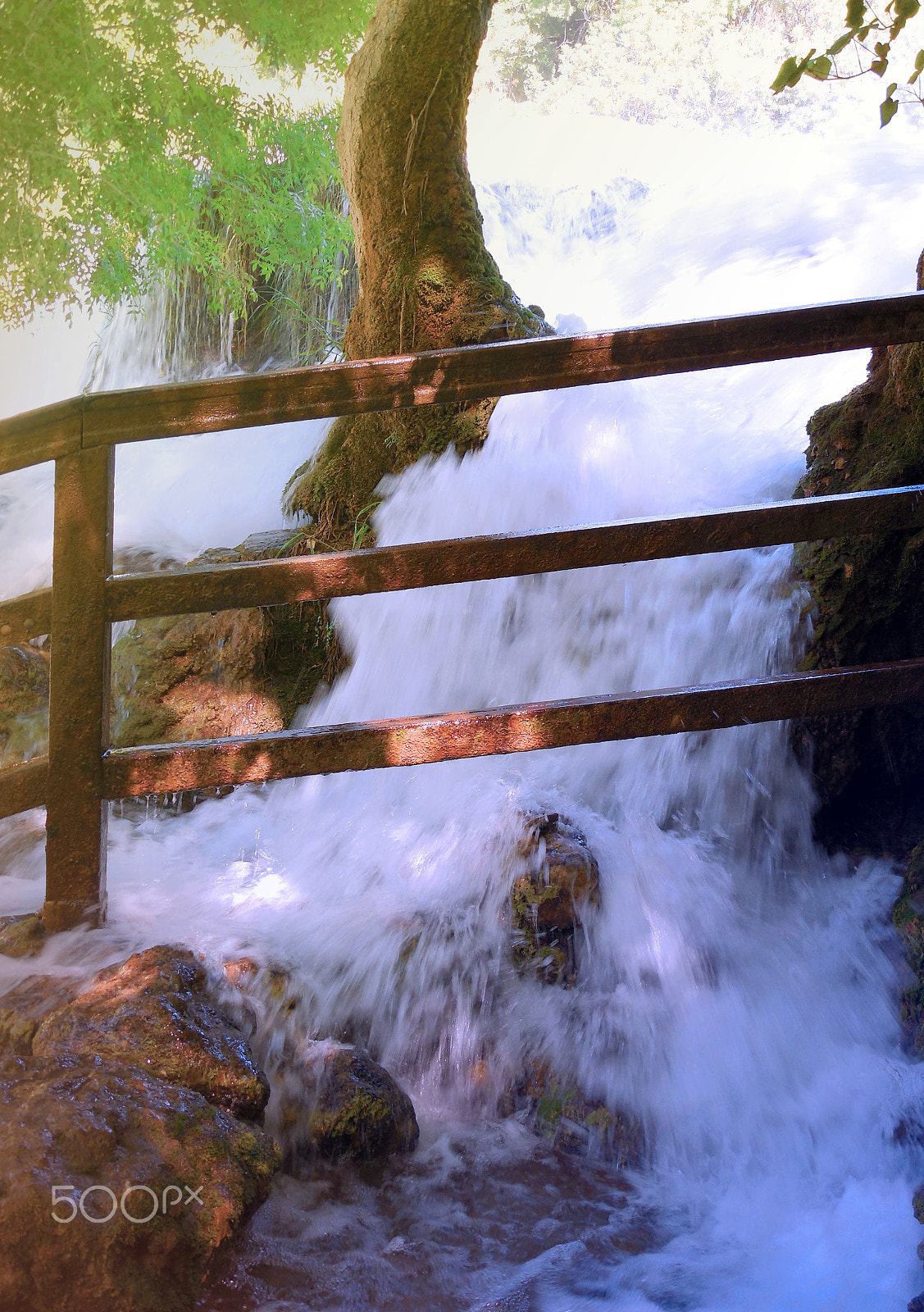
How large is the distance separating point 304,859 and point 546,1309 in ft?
5.36

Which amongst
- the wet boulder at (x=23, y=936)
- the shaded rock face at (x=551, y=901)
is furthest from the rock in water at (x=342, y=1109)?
the wet boulder at (x=23, y=936)

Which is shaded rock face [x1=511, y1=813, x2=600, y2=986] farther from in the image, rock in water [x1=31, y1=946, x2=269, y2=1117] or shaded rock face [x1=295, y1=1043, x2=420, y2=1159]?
rock in water [x1=31, y1=946, x2=269, y2=1117]

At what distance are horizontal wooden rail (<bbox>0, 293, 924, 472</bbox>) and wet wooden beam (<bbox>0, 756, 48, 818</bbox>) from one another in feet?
2.22

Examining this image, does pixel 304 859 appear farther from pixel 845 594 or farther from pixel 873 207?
pixel 873 207

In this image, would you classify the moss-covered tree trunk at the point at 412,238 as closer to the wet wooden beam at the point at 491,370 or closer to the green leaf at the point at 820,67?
the wet wooden beam at the point at 491,370

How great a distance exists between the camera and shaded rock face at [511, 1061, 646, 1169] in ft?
5.95

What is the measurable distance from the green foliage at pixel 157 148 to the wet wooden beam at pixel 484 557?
5.99 meters

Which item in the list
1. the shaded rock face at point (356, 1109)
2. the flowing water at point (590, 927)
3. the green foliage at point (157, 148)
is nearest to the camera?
the flowing water at point (590, 927)

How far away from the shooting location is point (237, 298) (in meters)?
7.42

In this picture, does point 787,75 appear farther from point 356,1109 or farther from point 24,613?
point 356,1109

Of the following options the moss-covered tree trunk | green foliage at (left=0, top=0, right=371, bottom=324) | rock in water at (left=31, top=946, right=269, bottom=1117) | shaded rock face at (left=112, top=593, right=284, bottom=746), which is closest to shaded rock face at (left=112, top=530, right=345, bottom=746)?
shaded rock face at (left=112, top=593, right=284, bottom=746)
